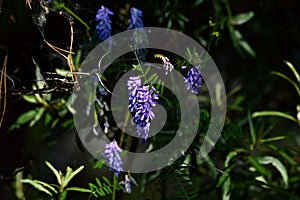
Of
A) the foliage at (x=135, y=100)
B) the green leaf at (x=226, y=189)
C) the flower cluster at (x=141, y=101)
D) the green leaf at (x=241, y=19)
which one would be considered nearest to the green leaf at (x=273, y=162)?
the foliage at (x=135, y=100)

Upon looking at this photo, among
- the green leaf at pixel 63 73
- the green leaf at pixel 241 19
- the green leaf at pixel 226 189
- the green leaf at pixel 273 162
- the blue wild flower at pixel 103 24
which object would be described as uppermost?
the green leaf at pixel 241 19

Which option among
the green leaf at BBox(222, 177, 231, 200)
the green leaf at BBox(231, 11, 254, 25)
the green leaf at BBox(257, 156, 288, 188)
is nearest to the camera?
the green leaf at BBox(222, 177, 231, 200)

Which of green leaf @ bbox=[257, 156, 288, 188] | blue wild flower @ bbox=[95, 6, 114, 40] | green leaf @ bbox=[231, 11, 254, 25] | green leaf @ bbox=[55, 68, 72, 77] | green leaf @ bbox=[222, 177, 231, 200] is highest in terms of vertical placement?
green leaf @ bbox=[231, 11, 254, 25]

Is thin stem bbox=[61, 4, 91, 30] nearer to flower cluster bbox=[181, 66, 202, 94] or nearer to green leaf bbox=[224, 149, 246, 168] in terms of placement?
flower cluster bbox=[181, 66, 202, 94]

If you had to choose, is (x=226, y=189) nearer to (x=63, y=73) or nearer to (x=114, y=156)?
(x=114, y=156)

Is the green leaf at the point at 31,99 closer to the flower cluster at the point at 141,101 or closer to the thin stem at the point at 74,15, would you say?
the thin stem at the point at 74,15

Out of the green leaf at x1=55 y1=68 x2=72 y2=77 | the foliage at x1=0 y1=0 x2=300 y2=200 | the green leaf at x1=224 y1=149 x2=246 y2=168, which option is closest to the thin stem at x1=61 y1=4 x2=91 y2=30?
the foliage at x1=0 y1=0 x2=300 y2=200

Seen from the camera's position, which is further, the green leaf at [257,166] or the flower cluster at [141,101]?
the green leaf at [257,166]

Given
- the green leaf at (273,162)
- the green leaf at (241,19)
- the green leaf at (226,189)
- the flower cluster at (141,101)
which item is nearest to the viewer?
the flower cluster at (141,101)

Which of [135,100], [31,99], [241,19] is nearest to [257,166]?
[241,19]

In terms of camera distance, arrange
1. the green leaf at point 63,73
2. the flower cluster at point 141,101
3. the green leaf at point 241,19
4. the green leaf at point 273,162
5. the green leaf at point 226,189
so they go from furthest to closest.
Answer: the green leaf at point 241,19, the green leaf at point 273,162, the green leaf at point 226,189, the green leaf at point 63,73, the flower cluster at point 141,101
